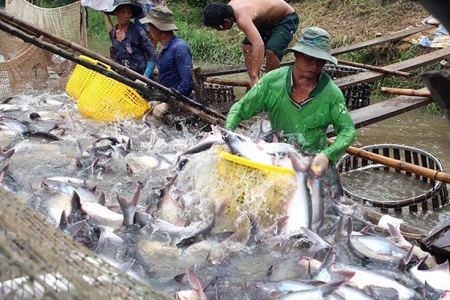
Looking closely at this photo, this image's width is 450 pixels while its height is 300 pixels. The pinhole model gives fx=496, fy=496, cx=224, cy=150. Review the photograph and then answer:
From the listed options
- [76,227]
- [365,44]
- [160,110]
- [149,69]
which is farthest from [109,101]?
[365,44]

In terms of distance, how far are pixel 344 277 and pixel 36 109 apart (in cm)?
592

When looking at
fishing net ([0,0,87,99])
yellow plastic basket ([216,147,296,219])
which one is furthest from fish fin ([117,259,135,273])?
fishing net ([0,0,87,99])

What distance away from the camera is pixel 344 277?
329cm

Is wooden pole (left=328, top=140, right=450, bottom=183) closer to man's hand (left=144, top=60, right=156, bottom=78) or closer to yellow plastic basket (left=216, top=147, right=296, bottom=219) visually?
yellow plastic basket (left=216, top=147, right=296, bottom=219)

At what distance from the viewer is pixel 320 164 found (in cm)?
400

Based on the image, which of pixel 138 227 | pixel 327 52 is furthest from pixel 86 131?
pixel 327 52

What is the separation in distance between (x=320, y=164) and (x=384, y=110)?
2.79 m

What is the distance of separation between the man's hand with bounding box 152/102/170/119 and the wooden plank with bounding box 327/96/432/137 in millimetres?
2412

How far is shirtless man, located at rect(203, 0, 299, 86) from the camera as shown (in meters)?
6.30

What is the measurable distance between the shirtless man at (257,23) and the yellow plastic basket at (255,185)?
112 inches

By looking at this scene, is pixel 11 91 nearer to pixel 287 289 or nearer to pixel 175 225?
pixel 175 225

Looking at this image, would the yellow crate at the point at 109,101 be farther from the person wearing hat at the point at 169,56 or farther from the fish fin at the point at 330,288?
the fish fin at the point at 330,288

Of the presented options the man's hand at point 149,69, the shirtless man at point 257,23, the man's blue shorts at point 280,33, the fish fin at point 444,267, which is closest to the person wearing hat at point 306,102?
the fish fin at point 444,267

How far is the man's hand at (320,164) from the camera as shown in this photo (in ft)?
12.5
